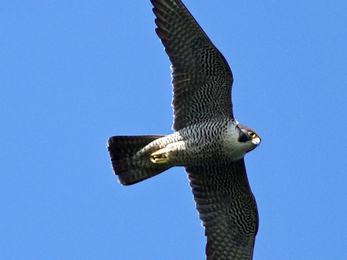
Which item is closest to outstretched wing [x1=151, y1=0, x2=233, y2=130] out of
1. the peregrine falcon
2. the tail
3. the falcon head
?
the peregrine falcon

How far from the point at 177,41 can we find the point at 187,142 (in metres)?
1.64

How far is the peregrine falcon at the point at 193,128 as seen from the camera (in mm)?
12344

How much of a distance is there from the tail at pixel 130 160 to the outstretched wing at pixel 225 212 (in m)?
0.87

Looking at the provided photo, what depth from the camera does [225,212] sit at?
1344 centimetres

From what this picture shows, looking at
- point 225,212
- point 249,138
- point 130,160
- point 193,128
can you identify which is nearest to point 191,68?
point 193,128

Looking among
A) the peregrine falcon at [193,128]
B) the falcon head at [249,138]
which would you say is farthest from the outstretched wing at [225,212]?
the falcon head at [249,138]

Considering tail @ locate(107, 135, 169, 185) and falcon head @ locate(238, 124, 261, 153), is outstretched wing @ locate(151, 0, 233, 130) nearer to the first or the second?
falcon head @ locate(238, 124, 261, 153)

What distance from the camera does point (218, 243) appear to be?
13312mm

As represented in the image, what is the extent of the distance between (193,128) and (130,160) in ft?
4.02

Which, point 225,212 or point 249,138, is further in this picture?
point 225,212

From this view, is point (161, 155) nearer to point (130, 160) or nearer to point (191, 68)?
point (130, 160)

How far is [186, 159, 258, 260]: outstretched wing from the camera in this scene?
1329 centimetres

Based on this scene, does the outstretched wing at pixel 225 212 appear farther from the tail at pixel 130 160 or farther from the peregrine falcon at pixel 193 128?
the tail at pixel 130 160

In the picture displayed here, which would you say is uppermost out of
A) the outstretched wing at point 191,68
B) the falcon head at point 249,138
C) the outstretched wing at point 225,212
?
the outstretched wing at point 191,68
